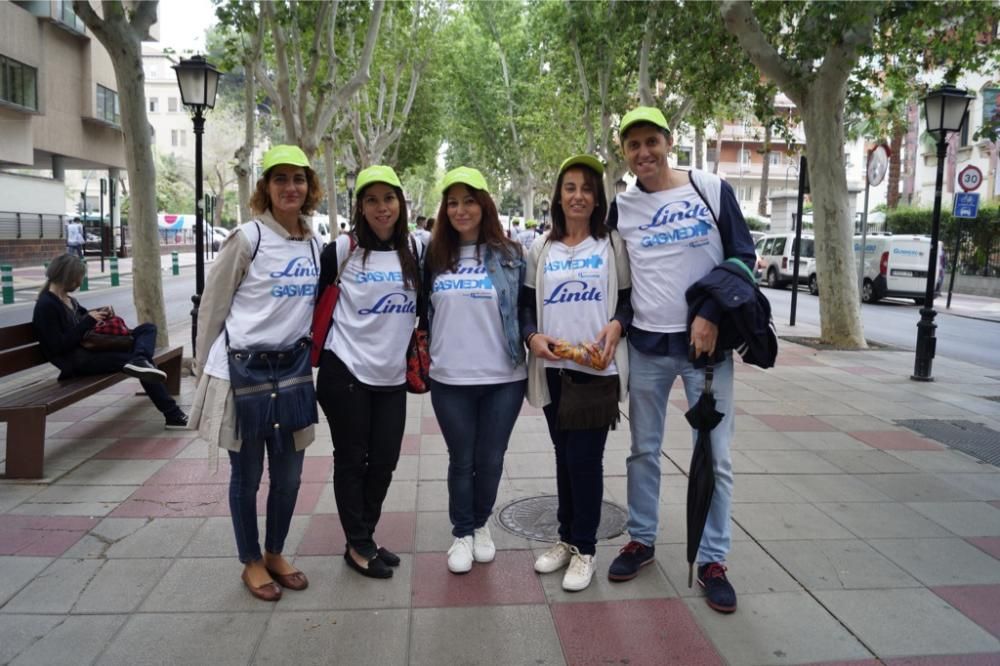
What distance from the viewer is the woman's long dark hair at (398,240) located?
362 centimetres

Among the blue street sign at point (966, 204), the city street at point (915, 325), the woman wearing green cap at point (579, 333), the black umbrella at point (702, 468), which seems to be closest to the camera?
the black umbrella at point (702, 468)

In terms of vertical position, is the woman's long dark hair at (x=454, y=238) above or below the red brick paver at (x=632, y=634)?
above

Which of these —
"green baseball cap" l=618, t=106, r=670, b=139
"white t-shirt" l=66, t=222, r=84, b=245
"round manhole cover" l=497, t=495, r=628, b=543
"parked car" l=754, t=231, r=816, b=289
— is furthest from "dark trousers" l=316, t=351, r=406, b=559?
"white t-shirt" l=66, t=222, r=84, b=245

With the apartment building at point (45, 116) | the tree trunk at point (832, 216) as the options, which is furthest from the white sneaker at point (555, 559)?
the apartment building at point (45, 116)

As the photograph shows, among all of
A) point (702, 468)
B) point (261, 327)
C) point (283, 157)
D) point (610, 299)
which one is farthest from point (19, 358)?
point (702, 468)

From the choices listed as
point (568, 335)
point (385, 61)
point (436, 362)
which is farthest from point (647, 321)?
point (385, 61)

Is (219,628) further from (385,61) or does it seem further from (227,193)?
(227,193)

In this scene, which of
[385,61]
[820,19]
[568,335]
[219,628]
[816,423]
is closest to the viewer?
Result: [219,628]

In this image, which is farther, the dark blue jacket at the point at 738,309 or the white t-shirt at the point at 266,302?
the white t-shirt at the point at 266,302

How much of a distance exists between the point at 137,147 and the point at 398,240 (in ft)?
20.1

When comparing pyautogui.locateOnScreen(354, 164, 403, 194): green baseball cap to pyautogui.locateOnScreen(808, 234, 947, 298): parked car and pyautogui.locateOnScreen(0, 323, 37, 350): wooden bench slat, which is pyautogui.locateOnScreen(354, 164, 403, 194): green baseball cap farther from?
pyautogui.locateOnScreen(808, 234, 947, 298): parked car

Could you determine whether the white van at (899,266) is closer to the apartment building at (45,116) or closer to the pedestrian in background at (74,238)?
the apartment building at (45,116)

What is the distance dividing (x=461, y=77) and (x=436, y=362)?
36.7m

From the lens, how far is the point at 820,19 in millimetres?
10078
